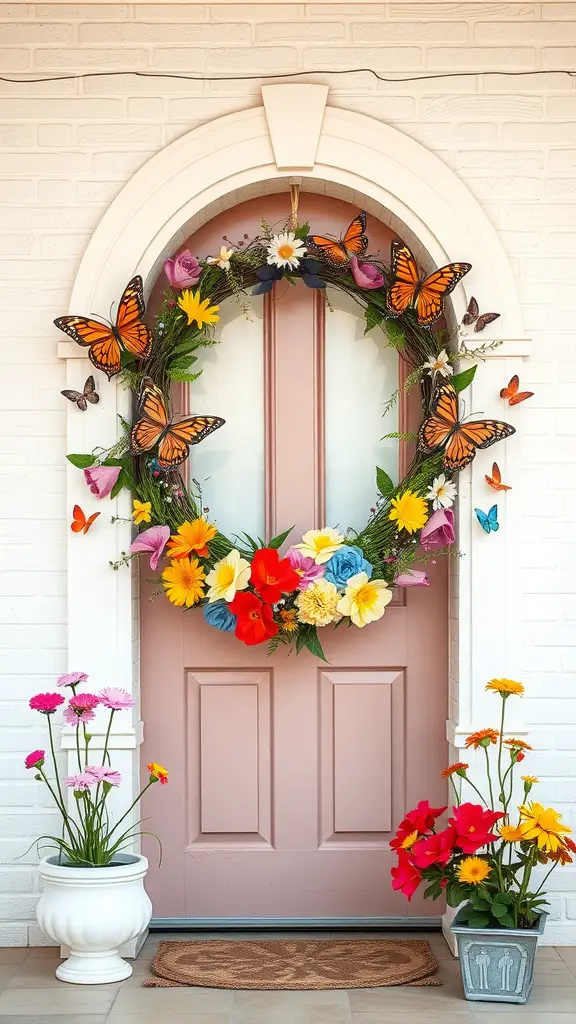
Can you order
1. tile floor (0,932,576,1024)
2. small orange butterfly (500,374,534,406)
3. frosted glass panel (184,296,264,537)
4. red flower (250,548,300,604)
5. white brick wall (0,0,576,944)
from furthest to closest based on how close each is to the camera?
frosted glass panel (184,296,264,537), white brick wall (0,0,576,944), small orange butterfly (500,374,534,406), red flower (250,548,300,604), tile floor (0,932,576,1024)

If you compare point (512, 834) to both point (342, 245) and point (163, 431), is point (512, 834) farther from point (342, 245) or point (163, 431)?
point (342, 245)

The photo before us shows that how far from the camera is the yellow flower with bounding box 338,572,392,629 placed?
2.97m

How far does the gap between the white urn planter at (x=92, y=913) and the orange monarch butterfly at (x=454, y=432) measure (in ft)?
4.37

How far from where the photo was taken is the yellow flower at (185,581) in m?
2.99

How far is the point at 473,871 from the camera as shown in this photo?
8.76 ft

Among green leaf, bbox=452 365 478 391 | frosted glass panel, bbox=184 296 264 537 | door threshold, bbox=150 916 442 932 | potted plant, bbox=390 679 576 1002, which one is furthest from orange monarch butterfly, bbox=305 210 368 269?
door threshold, bbox=150 916 442 932

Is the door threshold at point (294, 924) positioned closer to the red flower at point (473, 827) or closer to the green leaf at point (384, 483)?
the red flower at point (473, 827)

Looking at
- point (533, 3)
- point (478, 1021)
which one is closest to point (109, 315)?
point (533, 3)

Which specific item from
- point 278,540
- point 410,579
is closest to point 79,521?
point 278,540

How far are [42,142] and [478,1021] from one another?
2.54 meters

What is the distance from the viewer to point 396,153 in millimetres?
3113

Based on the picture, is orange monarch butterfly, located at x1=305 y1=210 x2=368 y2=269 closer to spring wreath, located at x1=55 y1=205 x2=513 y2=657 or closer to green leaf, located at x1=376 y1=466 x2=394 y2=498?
spring wreath, located at x1=55 y1=205 x2=513 y2=657

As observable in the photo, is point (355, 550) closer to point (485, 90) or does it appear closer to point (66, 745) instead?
point (66, 745)

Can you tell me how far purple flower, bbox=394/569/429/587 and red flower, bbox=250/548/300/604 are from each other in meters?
0.28
